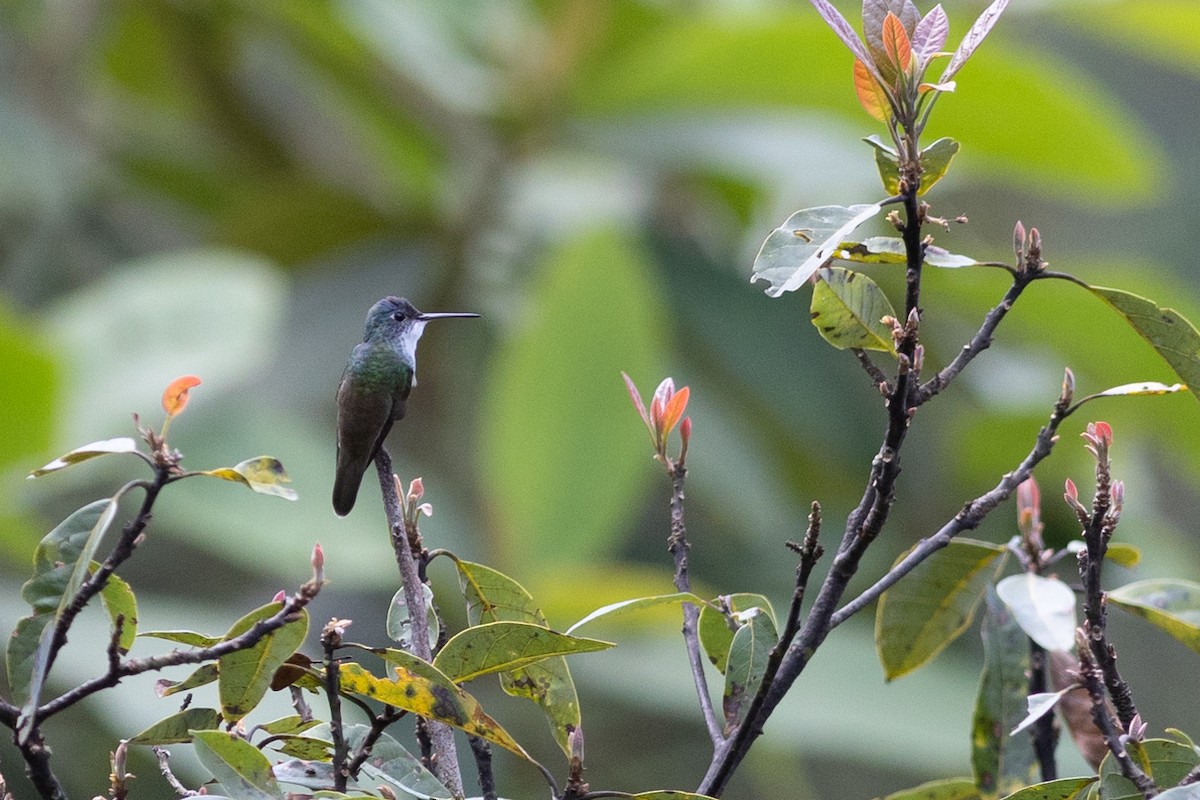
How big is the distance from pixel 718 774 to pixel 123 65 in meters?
4.51

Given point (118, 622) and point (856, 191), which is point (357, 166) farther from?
point (118, 622)

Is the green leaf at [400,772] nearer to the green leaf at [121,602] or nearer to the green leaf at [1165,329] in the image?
the green leaf at [121,602]

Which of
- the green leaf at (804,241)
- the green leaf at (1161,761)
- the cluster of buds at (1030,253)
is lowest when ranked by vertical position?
the green leaf at (1161,761)

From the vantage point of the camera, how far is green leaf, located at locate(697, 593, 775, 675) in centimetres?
88

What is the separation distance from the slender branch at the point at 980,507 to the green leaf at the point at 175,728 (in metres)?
0.37

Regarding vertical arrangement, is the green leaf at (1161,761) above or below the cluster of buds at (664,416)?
below

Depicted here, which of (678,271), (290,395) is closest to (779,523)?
(678,271)

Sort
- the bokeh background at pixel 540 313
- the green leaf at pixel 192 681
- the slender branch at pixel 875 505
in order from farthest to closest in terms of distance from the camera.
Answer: the bokeh background at pixel 540 313
the green leaf at pixel 192 681
the slender branch at pixel 875 505

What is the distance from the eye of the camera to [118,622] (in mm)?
728

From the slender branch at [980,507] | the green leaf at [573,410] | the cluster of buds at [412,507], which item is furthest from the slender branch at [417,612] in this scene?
the green leaf at [573,410]

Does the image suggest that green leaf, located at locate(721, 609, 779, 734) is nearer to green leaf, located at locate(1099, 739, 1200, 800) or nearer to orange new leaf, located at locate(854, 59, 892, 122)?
green leaf, located at locate(1099, 739, 1200, 800)

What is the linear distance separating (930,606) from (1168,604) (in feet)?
0.54

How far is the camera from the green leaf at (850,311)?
77 centimetres

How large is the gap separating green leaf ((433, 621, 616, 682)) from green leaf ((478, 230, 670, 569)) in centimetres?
209
